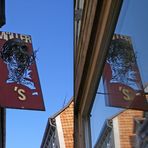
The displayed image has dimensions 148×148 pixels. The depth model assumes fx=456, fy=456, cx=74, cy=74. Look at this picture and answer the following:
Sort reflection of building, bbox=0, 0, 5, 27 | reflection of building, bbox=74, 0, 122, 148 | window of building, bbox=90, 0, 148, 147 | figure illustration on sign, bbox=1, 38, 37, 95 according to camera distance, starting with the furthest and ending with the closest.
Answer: figure illustration on sign, bbox=1, 38, 37, 95 < reflection of building, bbox=0, 0, 5, 27 < reflection of building, bbox=74, 0, 122, 148 < window of building, bbox=90, 0, 148, 147

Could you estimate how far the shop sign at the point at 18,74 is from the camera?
4.62 metres

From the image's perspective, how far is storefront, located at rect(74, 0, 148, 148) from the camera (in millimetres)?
1622

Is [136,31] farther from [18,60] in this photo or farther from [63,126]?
[63,126]

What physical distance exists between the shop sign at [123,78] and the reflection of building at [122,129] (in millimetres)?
34

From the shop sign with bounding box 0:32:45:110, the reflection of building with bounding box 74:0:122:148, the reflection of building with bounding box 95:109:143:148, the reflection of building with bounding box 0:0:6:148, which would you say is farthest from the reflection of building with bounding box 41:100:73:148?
the reflection of building with bounding box 95:109:143:148

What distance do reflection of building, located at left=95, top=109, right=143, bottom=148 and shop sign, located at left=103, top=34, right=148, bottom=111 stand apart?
34 mm

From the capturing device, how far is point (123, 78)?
1.80 m

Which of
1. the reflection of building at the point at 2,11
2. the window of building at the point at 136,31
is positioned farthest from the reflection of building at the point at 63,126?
the window of building at the point at 136,31

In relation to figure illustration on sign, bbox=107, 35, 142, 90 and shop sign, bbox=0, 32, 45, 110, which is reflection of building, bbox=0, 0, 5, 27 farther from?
figure illustration on sign, bbox=107, 35, 142, 90

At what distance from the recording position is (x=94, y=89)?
2559 mm

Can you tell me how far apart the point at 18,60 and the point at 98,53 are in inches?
119

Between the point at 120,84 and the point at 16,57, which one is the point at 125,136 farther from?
the point at 16,57

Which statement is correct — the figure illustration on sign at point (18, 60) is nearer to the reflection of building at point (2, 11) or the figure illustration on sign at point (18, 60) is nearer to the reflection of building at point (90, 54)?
the reflection of building at point (2, 11)

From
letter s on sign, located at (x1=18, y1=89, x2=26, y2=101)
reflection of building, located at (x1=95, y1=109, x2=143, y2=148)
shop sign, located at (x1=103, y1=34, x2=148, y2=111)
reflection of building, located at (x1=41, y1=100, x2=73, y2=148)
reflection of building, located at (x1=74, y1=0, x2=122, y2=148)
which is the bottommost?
reflection of building, located at (x1=95, y1=109, x2=143, y2=148)
